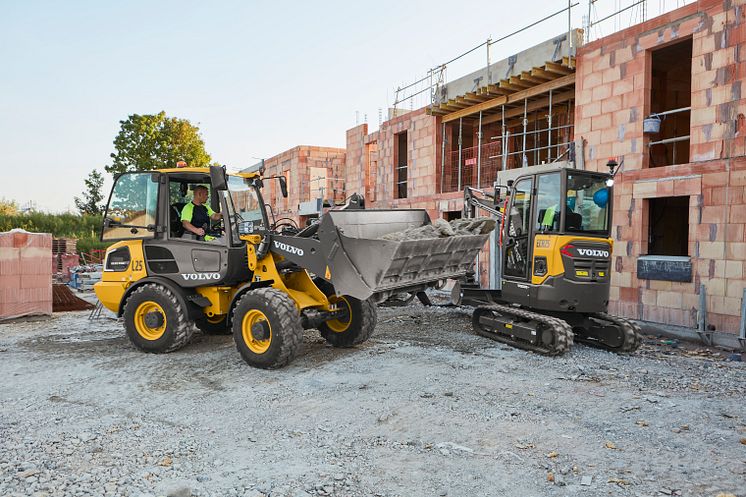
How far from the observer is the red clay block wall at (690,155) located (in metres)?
9.72

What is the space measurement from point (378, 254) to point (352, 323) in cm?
221

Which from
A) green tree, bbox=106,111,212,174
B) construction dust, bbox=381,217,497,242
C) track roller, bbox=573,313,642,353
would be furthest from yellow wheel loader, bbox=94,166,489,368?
green tree, bbox=106,111,212,174

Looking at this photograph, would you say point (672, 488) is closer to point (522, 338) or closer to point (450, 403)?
point (450, 403)

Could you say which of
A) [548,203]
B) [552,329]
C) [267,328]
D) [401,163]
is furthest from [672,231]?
[267,328]

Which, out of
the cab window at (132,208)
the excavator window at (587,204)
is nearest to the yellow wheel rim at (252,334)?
the cab window at (132,208)

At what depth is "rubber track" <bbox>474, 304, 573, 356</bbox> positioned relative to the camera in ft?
26.1

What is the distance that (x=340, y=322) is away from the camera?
8.49 meters

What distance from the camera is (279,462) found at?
434 centimetres

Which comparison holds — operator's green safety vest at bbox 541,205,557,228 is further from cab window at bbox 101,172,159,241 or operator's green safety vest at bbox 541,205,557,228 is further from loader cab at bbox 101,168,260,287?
cab window at bbox 101,172,159,241

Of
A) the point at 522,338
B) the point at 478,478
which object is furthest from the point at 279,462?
the point at 522,338

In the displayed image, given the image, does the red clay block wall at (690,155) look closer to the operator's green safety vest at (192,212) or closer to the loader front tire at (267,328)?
the loader front tire at (267,328)

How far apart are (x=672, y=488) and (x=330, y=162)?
28.0 m

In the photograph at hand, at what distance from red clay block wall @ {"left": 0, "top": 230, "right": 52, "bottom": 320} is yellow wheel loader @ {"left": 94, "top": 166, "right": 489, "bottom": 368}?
4.24m

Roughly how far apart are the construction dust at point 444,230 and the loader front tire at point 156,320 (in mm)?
3244
